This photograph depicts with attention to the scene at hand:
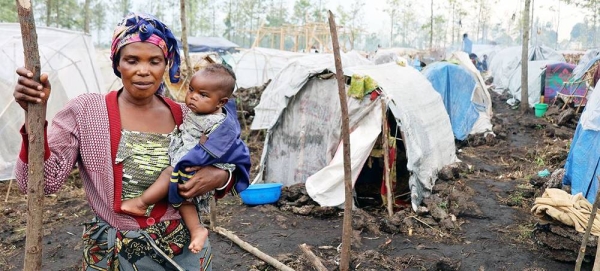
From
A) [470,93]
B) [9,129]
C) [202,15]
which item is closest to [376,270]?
[9,129]

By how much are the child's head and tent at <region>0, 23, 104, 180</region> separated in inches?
226

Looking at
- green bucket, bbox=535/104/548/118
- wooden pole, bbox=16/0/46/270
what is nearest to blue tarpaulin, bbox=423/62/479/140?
green bucket, bbox=535/104/548/118

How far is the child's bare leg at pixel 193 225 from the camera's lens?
1.81m

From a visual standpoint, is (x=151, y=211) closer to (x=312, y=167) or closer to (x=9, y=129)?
(x=312, y=167)

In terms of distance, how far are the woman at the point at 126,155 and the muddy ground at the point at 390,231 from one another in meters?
2.79

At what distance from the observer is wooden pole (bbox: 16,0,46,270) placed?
1.35 meters

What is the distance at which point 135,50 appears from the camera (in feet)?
5.41

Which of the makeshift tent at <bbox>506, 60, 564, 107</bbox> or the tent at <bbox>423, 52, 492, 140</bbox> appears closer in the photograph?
the tent at <bbox>423, 52, 492, 140</bbox>

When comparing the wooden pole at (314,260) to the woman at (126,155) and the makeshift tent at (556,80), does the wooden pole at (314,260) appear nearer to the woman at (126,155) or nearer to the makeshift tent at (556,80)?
the woman at (126,155)

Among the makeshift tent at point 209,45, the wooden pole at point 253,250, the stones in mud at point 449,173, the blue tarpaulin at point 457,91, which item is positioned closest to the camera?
the wooden pole at point 253,250

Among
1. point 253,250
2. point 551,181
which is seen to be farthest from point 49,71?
point 551,181

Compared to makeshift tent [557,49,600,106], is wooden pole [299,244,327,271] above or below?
below

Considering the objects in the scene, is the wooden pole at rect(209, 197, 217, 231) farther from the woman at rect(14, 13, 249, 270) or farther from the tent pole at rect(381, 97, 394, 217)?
the woman at rect(14, 13, 249, 270)

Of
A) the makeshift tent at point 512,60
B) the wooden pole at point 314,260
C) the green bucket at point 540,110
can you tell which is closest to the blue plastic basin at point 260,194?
the wooden pole at point 314,260
